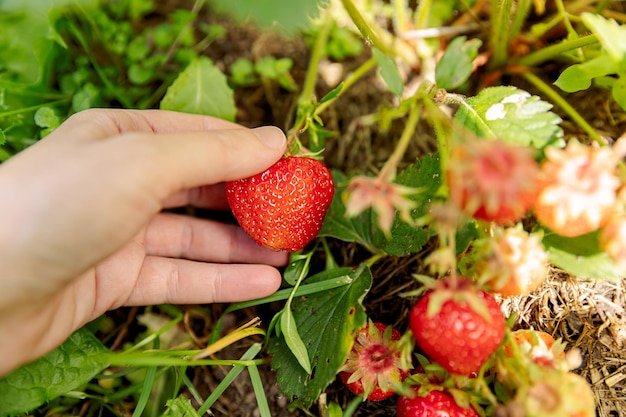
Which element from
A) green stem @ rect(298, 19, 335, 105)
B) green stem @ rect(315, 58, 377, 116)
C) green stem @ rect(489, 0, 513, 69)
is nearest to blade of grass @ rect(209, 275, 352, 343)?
green stem @ rect(315, 58, 377, 116)

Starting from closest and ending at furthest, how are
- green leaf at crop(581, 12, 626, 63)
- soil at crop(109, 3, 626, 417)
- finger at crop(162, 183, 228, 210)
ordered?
1. green leaf at crop(581, 12, 626, 63)
2. soil at crop(109, 3, 626, 417)
3. finger at crop(162, 183, 228, 210)

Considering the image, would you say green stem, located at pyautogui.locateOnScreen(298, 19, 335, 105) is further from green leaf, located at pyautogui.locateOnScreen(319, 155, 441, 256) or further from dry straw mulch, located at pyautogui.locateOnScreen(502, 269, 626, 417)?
dry straw mulch, located at pyautogui.locateOnScreen(502, 269, 626, 417)

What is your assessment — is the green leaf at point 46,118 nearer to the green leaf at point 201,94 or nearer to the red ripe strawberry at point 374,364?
the green leaf at point 201,94

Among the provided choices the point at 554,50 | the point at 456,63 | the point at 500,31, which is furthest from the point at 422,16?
the point at 456,63

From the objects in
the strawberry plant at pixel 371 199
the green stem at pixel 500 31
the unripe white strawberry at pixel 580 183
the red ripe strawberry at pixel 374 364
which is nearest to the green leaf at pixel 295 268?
the strawberry plant at pixel 371 199

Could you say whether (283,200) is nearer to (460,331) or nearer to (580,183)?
(460,331)
